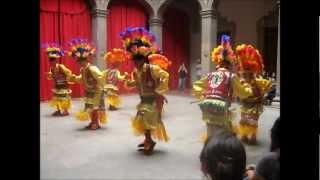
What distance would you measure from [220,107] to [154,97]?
0.62 meters

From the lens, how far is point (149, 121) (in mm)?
3287

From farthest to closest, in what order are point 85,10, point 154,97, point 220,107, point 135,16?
point 135,16
point 85,10
point 154,97
point 220,107

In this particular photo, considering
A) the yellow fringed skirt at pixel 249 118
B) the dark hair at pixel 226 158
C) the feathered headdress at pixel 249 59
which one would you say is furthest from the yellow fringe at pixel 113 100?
the dark hair at pixel 226 158

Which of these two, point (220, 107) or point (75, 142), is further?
point (75, 142)

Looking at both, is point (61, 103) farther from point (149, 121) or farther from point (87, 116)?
point (149, 121)

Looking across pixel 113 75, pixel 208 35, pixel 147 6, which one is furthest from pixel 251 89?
pixel 147 6

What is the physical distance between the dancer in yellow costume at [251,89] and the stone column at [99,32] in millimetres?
4664

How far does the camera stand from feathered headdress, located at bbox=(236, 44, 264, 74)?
329 centimetres

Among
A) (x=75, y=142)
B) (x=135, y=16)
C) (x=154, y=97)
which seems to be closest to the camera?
(x=154, y=97)

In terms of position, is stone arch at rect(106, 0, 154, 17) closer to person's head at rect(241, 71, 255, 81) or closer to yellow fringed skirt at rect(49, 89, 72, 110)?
yellow fringed skirt at rect(49, 89, 72, 110)
